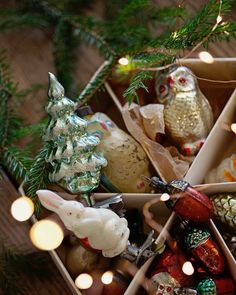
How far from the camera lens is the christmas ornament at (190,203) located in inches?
36.8

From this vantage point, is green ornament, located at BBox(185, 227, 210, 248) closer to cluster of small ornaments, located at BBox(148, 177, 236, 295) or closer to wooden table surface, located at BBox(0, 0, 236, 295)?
cluster of small ornaments, located at BBox(148, 177, 236, 295)

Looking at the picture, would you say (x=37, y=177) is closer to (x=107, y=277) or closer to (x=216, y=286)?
(x=107, y=277)

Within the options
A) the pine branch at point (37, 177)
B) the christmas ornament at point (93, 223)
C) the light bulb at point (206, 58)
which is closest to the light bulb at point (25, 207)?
the pine branch at point (37, 177)

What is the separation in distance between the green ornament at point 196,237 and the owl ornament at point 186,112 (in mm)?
178

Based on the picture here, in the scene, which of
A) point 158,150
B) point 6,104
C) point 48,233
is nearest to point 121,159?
point 158,150

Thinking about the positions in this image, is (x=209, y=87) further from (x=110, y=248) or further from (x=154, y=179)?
(x=110, y=248)

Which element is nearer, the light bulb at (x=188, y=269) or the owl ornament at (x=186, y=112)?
the light bulb at (x=188, y=269)

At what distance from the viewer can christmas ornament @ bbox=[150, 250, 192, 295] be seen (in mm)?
922

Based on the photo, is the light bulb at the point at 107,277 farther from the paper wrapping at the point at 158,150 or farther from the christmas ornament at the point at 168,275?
the paper wrapping at the point at 158,150

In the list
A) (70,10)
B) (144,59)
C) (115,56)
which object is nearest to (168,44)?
(144,59)

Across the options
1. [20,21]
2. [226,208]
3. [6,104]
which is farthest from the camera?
[20,21]

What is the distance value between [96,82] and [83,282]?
1.33ft

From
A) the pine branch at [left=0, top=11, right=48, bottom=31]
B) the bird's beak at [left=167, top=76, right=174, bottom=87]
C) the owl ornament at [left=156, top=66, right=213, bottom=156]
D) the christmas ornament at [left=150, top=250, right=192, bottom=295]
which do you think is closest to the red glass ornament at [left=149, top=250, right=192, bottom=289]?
the christmas ornament at [left=150, top=250, right=192, bottom=295]

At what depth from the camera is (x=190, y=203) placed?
3.06 feet
